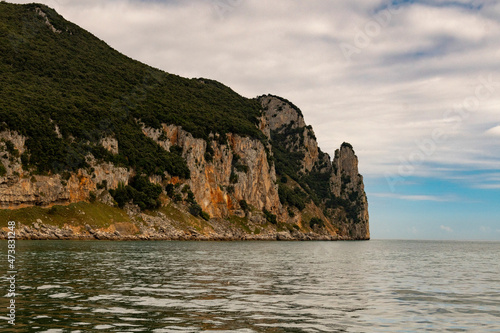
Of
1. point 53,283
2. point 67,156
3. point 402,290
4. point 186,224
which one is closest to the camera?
point 53,283

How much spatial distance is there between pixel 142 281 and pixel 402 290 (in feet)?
60.8

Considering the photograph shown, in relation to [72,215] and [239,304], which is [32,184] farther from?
[239,304]

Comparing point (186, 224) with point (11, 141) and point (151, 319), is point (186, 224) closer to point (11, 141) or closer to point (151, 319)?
point (11, 141)

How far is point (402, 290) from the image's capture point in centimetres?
3256

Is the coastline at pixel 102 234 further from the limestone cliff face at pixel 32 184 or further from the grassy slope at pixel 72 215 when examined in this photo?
the limestone cliff face at pixel 32 184

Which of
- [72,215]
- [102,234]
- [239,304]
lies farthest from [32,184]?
[239,304]

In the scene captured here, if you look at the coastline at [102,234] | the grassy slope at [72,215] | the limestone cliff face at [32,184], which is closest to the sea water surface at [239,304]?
the coastline at [102,234]

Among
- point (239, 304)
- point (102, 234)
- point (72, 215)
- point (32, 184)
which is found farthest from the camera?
point (102, 234)

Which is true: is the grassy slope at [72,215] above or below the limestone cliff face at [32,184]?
below

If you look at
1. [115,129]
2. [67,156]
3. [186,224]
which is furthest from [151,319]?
[115,129]

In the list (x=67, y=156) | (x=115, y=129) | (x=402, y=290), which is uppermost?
(x=115, y=129)

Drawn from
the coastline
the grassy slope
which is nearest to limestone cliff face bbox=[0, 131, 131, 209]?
the grassy slope

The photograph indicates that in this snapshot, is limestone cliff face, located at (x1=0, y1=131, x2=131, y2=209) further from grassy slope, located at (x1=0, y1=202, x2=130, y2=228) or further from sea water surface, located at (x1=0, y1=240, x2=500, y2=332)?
sea water surface, located at (x1=0, y1=240, x2=500, y2=332)

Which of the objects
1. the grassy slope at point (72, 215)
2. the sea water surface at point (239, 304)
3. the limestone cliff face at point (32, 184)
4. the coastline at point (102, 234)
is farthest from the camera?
the limestone cliff face at point (32, 184)
